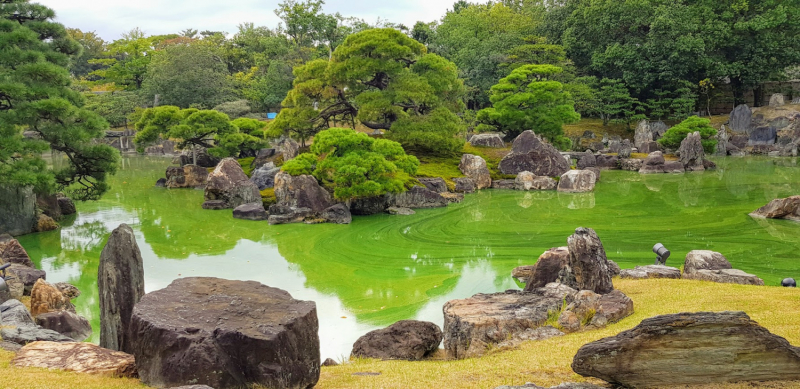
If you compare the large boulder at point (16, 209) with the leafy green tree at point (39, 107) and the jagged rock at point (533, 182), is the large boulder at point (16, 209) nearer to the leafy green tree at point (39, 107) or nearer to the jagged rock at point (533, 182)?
the leafy green tree at point (39, 107)

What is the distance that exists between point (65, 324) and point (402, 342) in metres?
4.56

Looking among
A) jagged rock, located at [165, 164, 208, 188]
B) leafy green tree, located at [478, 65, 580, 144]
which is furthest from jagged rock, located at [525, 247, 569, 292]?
leafy green tree, located at [478, 65, 580, 144]

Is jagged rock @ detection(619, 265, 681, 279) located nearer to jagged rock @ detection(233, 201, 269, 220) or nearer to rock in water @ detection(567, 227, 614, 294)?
rock in water @ detection(567, 227, 614, 294)

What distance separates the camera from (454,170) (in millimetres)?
22422

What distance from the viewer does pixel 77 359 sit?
4828 mm

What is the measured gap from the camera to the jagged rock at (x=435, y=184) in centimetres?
1953

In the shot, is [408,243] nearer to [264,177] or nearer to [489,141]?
[264,177]

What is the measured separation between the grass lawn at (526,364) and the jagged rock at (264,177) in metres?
15.1

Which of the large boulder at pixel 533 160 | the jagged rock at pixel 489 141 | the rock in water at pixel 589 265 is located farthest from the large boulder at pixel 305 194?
the jagged rock at pixel 489 141

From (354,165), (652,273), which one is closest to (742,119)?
(354,165)

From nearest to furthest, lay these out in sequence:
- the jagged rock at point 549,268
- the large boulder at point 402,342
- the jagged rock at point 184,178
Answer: the large boulder at point 402,342 < the jagged rock at point 549,268 < the jagged rock at point 184,178

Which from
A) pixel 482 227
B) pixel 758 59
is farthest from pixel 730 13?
pixel 482 227

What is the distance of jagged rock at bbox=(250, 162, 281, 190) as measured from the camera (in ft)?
67.5

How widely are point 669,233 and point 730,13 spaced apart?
1143 inches
